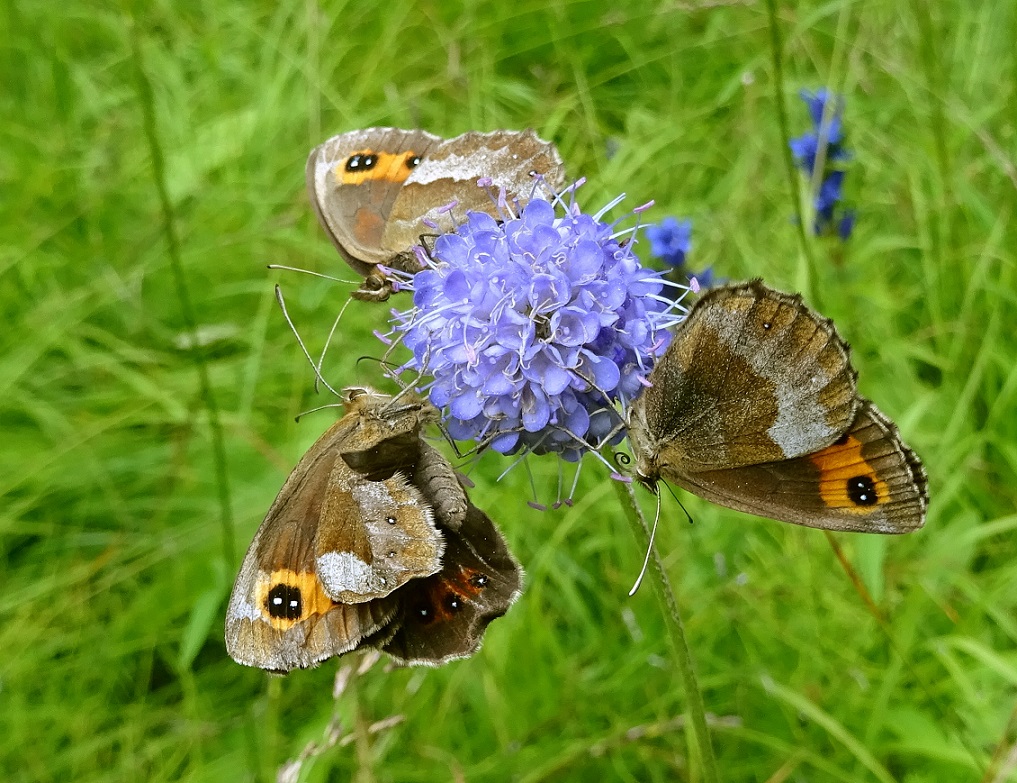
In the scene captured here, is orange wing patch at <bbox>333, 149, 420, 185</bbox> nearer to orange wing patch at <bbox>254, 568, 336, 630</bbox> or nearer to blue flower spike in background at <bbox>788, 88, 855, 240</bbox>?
orange wing patch at <bbox>254, 568, 336, 630</bbox>

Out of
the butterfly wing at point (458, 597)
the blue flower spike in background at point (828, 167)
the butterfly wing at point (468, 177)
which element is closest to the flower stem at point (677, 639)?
the butterfly wing at point (458, 597)

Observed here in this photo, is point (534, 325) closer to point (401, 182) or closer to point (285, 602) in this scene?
point (401, 182)

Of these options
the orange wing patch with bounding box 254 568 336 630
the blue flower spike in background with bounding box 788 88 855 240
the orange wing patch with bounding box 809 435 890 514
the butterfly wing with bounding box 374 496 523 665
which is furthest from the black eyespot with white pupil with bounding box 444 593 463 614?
the blue flower spike in background with bounding box 788 88 855 240

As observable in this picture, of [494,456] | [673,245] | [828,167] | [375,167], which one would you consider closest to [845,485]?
[375,167]

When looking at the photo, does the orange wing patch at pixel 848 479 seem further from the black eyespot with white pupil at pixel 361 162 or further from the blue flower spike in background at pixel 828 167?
the blue flower spike in background at pixel 828 167

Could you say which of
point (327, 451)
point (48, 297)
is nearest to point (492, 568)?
point (327, 451)

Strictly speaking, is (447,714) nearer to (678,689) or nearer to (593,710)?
(593,710)
